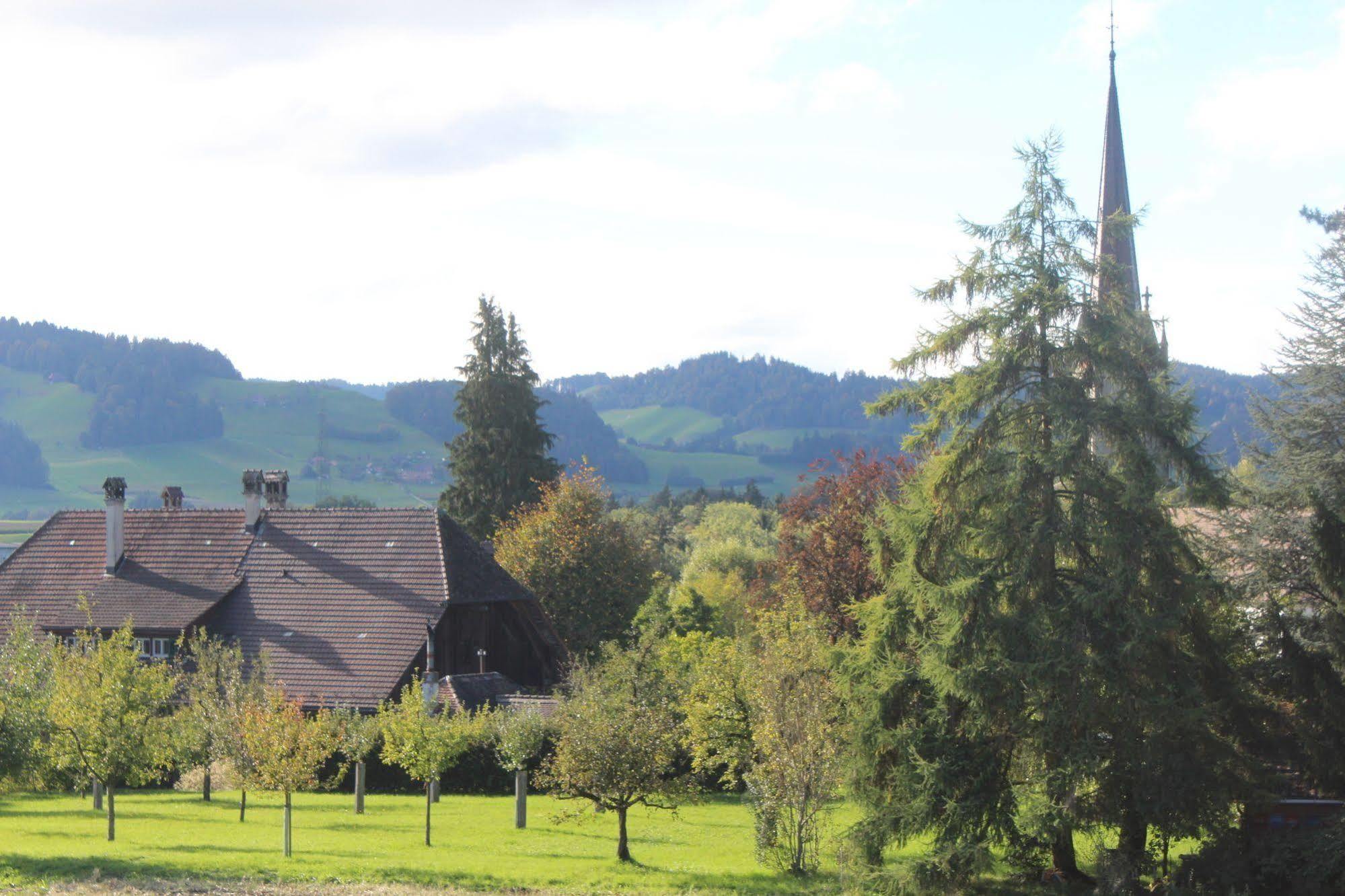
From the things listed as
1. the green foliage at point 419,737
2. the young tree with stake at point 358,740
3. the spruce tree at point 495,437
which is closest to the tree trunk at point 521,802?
the green foliage at point 419,737

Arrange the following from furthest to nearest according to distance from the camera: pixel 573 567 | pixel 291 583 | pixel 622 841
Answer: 1. pixel 573 567
2. pixel 291 583
3. pixel 622 841

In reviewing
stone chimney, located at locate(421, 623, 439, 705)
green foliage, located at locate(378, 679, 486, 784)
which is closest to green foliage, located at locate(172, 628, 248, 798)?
green foliage, located at locate(378, 679, 486, 784)

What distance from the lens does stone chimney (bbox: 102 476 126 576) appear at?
135 feet

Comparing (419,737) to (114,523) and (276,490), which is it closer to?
(114,523)

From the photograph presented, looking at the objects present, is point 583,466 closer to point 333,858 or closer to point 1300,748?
point 333,858

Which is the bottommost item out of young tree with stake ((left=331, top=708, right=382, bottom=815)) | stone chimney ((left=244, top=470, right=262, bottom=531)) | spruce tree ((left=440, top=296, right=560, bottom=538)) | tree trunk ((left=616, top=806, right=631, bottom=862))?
tree trunk ((left=616, top=806, right=631, bottom=862))

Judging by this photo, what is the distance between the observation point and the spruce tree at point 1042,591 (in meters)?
20.2

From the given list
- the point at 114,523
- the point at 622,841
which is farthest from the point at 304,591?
the point at 622,841

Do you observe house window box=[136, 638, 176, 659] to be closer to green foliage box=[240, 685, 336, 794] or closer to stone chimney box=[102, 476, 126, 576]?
stone chimney box=[102, 476, 126, 576]

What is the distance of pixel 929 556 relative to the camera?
21625 mm

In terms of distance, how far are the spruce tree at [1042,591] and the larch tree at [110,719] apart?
46.1 feet

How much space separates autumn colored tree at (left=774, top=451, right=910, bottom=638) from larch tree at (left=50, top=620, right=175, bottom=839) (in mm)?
16166

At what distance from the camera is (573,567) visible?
164 feet

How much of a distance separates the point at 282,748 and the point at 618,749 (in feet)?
21.3
